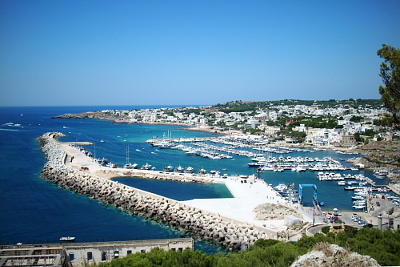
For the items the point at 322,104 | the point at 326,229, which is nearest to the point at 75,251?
the point at 326,229

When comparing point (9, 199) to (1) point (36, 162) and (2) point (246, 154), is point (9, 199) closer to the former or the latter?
(1) point (36, 162)

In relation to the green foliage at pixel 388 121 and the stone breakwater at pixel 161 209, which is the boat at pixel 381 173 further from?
the green foliage at pixel 388 121

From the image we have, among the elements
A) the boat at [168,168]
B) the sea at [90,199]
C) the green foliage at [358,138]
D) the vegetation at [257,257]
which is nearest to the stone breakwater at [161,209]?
the sea at [90,199]

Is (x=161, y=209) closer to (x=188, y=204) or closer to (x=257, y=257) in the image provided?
(x=188, y=204)

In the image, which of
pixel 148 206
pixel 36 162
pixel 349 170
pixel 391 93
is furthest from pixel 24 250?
pixel 349 170

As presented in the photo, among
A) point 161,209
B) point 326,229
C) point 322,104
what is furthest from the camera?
point 322,104

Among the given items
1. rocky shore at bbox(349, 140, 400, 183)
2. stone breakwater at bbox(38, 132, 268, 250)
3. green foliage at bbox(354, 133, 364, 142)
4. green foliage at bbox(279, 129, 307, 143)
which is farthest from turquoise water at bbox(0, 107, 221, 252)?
green foliage at bbox(354, 133, 364, 142)
